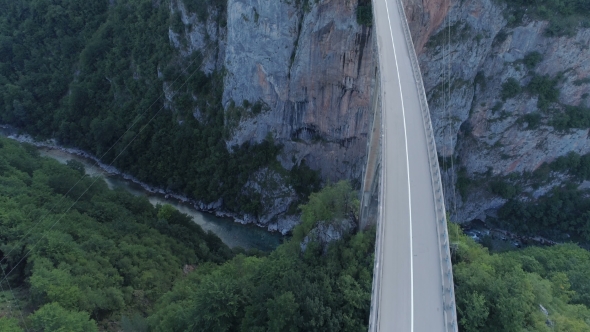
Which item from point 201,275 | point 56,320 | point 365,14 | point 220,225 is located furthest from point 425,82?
point 56,320

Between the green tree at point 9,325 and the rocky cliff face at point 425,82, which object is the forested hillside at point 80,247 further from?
the rocky cliff face at point 425,82

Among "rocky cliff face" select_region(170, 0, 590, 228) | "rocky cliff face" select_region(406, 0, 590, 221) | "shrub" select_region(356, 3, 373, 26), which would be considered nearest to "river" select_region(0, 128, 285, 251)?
"rocky cliff face" select_region(170, 0, 590, 228)

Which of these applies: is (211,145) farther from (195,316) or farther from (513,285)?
(513,285)

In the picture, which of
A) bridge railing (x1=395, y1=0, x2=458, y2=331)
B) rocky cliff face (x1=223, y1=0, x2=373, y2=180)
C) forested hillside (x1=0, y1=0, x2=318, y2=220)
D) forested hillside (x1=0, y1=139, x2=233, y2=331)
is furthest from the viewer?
forested hillside (x1=0, y1=0, x2=318, y2=220)

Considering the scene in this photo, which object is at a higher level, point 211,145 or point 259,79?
point 259,79

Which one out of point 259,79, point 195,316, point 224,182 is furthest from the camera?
point 224,182

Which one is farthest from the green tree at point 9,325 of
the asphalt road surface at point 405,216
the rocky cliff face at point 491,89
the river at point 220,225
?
the rocky cliff face at point 491,89

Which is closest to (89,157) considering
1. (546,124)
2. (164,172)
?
(164,172)

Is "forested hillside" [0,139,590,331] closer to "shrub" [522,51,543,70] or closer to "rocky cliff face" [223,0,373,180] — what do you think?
"rocky cliff face" [223,0,373,180]
